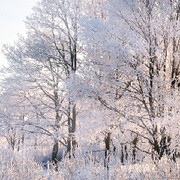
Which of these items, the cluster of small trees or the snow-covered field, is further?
the cluster of small trees

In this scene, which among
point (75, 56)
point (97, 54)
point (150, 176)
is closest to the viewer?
point (150, 176)

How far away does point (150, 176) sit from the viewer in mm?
4453

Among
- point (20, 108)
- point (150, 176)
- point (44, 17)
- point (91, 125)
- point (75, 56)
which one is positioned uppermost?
point (44, 17)

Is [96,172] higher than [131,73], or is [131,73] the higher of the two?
[131,73]

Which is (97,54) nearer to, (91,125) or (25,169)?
(91,125)

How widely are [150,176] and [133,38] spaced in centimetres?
277

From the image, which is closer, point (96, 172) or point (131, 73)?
point (96, 172)

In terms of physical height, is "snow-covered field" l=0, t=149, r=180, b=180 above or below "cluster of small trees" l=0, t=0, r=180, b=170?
below

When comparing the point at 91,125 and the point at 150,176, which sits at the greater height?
the point at 91,125

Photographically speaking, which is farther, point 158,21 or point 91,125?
point 91,125

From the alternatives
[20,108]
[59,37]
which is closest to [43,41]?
[59,37]

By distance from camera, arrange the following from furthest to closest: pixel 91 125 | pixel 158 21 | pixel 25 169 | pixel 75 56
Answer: pixel 75 56, pixel 91 125, pixel 158 21, pixel 25 169

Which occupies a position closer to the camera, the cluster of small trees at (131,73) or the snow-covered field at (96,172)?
the snow-covered field at (96,172)

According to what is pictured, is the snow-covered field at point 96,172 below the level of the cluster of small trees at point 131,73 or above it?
below
